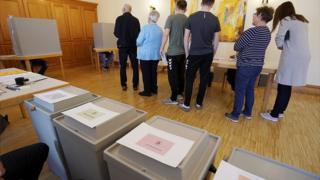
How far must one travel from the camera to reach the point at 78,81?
395 centimetres

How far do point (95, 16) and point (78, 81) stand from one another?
9.74 ft

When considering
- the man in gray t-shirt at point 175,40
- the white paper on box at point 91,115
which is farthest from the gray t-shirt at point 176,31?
the white paper on box at point 91,115

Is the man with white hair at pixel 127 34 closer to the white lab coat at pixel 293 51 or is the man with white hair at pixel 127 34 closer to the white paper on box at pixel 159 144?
the white lab coat at pixel 293 51

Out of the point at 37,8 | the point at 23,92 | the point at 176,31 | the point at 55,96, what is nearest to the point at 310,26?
the point at 176,31

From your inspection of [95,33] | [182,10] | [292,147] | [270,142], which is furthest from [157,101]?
[95,33]

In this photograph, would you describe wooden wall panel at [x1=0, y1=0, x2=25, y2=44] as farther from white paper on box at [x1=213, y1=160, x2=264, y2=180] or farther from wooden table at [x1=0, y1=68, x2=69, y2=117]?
white paper on box at [x1=213, y1=160, x2=264, y2=180]

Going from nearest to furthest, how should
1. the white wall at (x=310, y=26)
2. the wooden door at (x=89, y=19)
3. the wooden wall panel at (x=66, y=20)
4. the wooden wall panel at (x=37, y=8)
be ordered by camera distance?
the white wall at (x=310, y=26)
the wooden wall panel at (x=66, y=20)
the wooden wall panel at (x=37, y=8)
the wooden door at (x=89, y=19)

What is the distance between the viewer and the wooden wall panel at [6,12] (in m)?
3.96

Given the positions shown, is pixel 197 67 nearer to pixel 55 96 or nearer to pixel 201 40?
pixel 201 40

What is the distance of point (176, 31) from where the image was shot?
7.89 ft

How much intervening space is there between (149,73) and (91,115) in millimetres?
2098

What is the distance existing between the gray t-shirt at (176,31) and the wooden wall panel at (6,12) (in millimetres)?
3942

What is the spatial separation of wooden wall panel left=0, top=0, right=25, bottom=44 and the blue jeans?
4961mm

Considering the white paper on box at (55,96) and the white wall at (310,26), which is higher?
the white wall at (310,26)
